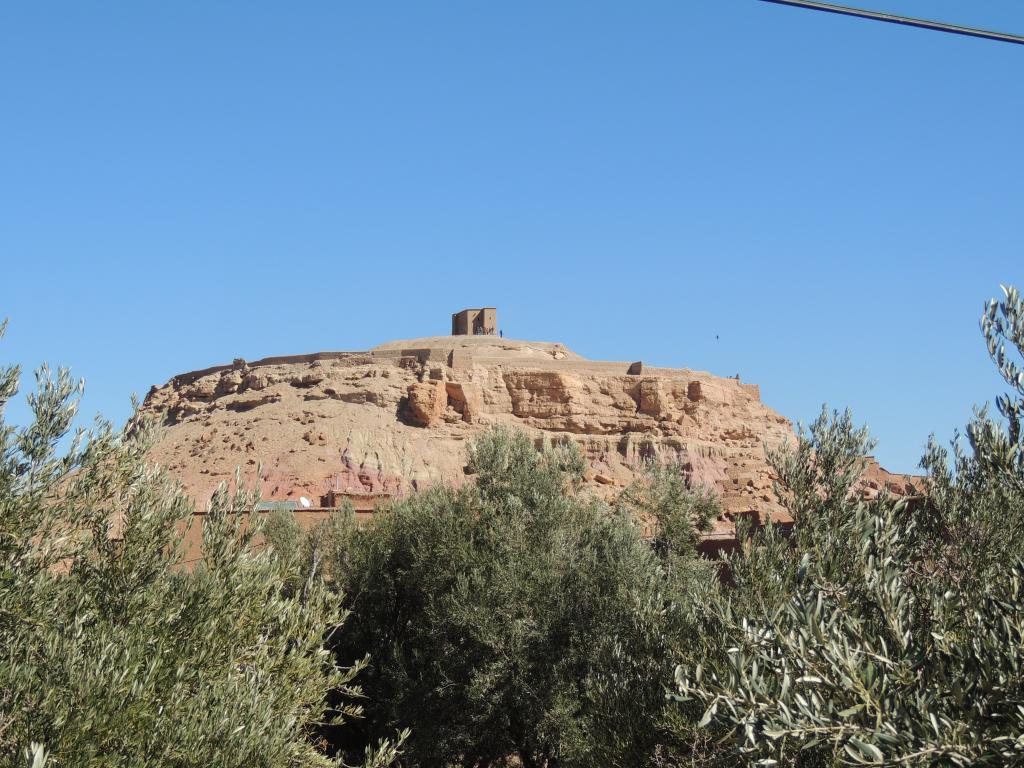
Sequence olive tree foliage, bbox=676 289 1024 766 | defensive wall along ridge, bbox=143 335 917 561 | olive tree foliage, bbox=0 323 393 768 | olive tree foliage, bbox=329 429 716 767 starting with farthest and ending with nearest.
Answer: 1. defensive wall along ridge, bbox=143 335 917 561
2. olive tree foliage, bbox=329 429 716 767
3. olive tree foliage, bbox=0 323 393 768
4. olive tree foliage, bbox=676 289 1024 766

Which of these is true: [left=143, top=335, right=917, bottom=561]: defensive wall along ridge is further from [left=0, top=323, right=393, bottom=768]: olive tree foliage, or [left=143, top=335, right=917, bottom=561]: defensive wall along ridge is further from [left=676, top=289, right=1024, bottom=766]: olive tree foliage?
[left=0, top=323, right=393, bottom=768]: olive tree foliage

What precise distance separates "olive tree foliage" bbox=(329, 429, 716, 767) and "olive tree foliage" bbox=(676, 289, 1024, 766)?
414 centimetres

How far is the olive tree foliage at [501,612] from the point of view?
682 inches

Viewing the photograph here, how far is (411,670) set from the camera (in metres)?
19.9

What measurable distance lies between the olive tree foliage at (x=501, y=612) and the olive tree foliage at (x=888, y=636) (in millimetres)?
4143

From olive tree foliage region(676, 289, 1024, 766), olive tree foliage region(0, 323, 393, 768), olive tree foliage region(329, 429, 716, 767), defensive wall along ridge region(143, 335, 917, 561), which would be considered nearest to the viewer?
olive tree foliage region(676, 289, 1024, 766)

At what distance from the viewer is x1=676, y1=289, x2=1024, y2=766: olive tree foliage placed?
253 inches

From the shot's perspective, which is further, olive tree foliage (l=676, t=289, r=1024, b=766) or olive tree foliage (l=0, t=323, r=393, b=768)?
olive tree foliage (l=0, t=323, r=393, b=768)

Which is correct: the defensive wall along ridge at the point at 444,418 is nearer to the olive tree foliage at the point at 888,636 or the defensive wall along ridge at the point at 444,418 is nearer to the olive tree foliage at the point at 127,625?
the olive tree foliage at the point at 888,636

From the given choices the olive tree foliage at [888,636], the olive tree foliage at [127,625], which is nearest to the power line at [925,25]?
the olive tree foliage at [888,636]

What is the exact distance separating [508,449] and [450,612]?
5009 millimetres

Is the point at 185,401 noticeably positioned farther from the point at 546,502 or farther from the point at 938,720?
Answer: the point at 938,720

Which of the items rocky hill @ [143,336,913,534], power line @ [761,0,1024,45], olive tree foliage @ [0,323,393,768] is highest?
rocky hill @ [143,336,913,534]

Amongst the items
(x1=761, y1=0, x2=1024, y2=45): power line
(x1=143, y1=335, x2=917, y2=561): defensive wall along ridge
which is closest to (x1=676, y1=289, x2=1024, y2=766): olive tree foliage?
(x1=761, y1=0, x2=1024, y2=45): power line
